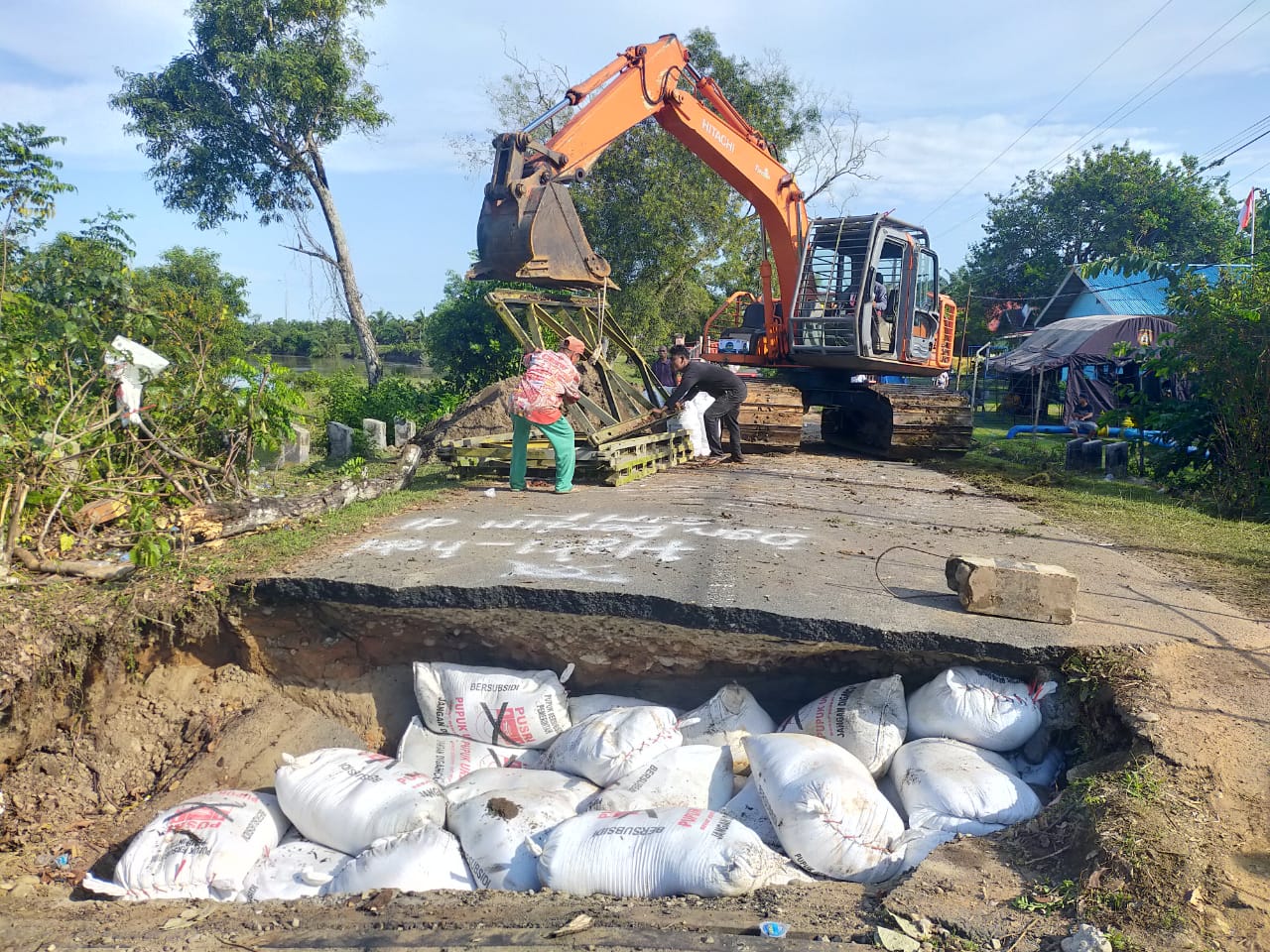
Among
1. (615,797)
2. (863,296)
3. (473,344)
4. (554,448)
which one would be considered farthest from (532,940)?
(473,344)

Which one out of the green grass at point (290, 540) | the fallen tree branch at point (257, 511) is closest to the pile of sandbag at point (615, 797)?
the green grass at point (290, 540)

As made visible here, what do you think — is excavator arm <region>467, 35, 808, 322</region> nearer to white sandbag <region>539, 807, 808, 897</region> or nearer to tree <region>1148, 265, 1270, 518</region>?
tree <region>1148, 265, 1270, 518</region>

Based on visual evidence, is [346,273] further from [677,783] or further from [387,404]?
[677,783]

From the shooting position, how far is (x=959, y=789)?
3379mm

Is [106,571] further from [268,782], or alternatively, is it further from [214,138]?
[214,138]

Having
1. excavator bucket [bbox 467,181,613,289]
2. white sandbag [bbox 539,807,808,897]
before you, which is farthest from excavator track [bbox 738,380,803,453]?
white sandbag [bbox 539,807,808,897]

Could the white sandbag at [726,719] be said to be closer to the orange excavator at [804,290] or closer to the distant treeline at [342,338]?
the orange excavator at [804,290]

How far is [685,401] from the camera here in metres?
9.16

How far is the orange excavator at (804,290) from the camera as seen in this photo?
880 cm

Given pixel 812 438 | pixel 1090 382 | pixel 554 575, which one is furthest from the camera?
pixel 1090 382

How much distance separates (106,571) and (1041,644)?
15.1 ft

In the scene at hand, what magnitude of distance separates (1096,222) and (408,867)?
1311 inches

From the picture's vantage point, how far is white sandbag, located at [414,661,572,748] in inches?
164

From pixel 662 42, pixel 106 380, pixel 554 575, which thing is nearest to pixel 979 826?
pixel 554 575
